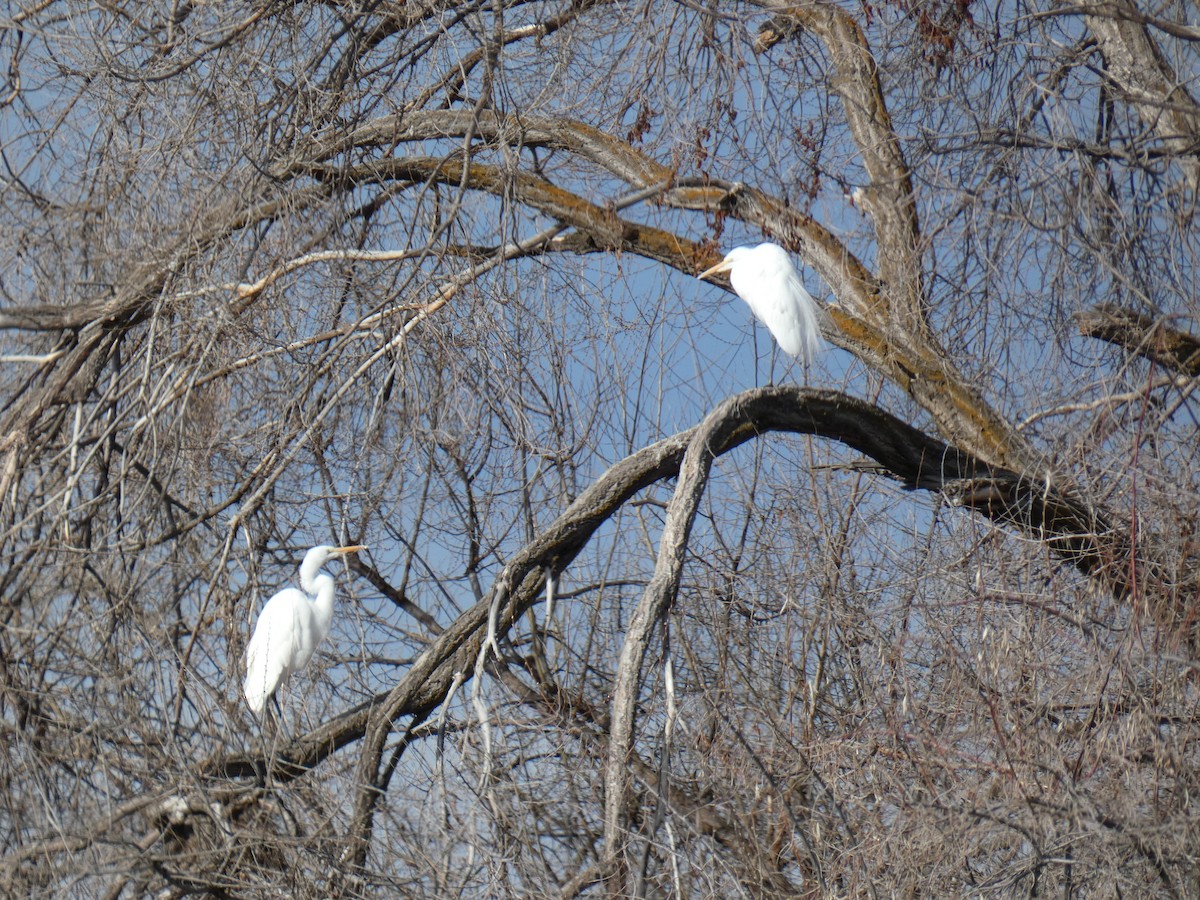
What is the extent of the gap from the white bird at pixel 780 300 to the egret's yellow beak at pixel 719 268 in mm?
122

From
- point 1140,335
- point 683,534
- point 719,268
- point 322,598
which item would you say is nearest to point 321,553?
point 322,598

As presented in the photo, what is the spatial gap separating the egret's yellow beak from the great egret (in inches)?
69.5

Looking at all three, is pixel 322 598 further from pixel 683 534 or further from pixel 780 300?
pixel 683 534

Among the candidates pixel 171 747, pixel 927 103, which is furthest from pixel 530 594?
pixel 927 103

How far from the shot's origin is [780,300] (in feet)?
17.9

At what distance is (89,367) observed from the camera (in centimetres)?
530

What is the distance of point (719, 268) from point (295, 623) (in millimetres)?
2182

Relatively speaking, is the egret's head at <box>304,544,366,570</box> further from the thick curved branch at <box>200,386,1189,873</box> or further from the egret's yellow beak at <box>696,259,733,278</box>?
the egret's yellow beak at <box>696,259,733,278</box>

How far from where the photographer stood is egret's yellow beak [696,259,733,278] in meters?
5.79

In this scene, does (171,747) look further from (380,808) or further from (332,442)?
(332,442)

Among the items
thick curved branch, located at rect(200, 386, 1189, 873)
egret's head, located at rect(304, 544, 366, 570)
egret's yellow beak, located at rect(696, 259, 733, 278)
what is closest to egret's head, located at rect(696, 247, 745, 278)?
egret's yellow beak, located at rect(696, 259, 733, 278)

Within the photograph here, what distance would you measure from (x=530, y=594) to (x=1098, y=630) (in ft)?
5.26

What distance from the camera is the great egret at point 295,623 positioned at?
552 cm

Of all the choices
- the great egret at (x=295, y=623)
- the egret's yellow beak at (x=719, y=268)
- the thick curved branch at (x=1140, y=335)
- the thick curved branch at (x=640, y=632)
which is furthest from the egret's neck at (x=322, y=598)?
the thick curved branch at (x=1140, y=335)
